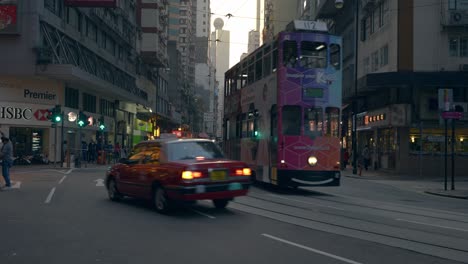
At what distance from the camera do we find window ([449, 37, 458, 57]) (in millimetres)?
31156

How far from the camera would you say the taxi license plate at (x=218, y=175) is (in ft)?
33.6

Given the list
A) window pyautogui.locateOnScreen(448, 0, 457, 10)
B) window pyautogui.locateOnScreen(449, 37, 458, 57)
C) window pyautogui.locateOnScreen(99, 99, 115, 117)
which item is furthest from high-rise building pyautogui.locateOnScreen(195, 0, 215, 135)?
window pyautogui.locateOnScreen(448, 0, 457, 10)

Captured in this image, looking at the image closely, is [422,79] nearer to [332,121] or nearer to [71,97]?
[332,121]

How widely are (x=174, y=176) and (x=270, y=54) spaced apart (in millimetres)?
7731

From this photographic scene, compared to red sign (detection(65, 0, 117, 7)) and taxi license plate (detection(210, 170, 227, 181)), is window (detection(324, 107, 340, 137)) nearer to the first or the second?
taxi license plate (detection(210, 170, 227, 181))

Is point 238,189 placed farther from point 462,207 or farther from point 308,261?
point 462,207

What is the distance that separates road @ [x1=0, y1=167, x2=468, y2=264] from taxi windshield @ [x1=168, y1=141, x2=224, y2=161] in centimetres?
121

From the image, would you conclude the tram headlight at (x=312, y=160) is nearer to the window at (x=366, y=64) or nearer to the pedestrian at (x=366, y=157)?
the pedestrian at (x=366, y=157)

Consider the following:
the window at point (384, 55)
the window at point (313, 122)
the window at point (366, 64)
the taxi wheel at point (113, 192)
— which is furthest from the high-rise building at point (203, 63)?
the taxi wheel at point (113, 192)

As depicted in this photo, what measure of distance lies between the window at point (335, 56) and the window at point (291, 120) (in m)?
1.81

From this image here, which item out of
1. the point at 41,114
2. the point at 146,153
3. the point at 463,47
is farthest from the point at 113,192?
the point at 463,47

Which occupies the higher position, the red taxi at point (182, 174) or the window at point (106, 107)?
the window at point (106, 107)

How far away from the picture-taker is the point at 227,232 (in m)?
8.68

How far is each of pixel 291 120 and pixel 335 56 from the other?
8.20ft
